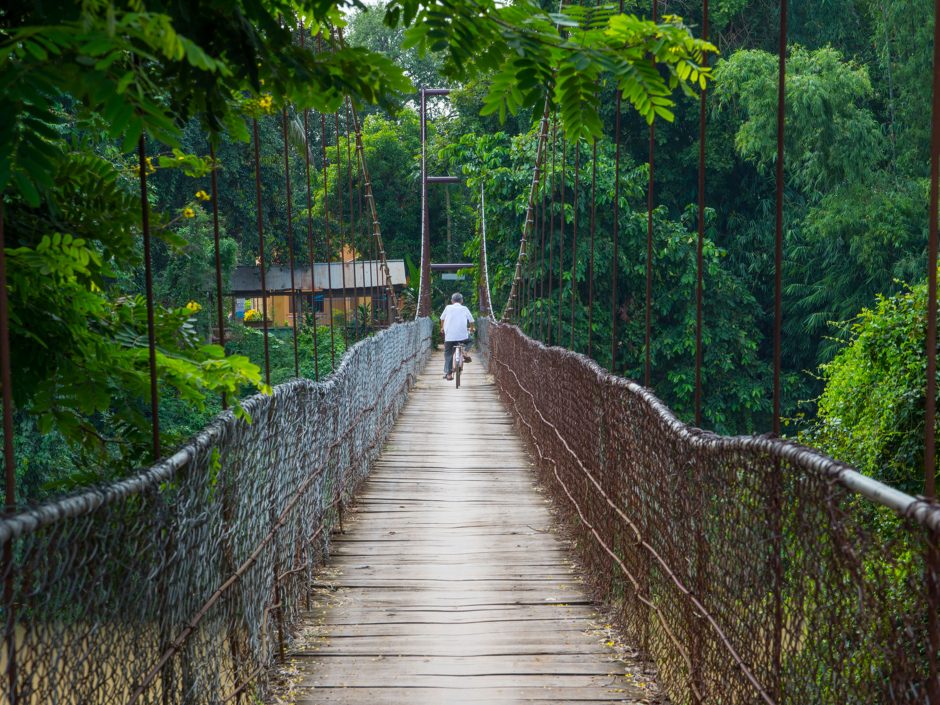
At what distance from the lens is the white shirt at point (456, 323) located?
1424 cm

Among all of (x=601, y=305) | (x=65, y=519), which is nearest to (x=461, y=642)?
(x=65, y=519)

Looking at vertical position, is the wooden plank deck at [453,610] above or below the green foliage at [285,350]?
below

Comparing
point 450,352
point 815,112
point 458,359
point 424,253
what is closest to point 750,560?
point 458,359

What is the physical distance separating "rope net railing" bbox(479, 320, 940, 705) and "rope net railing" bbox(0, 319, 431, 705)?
1185mm

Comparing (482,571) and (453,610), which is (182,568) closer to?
(453,610)

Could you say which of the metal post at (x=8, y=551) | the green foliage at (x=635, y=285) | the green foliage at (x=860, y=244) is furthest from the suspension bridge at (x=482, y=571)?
the green foliage at (x=860, y=244)

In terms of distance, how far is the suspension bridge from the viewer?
5.68 feet

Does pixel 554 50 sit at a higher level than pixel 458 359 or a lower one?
higher

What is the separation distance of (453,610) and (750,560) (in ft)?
7.38

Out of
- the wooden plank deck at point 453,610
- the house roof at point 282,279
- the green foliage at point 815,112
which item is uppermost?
the green foliage at point 815,112

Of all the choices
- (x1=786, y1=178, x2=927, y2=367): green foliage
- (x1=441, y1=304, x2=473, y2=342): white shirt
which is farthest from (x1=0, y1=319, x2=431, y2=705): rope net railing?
(x1=786, y1=178, x2=927, y2=367): green foliage

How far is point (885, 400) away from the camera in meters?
7.32

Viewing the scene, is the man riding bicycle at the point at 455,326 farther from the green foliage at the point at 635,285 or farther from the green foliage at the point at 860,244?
the green foliage at the point at 860,244

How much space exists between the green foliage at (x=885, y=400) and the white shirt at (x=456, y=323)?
5.43 m
